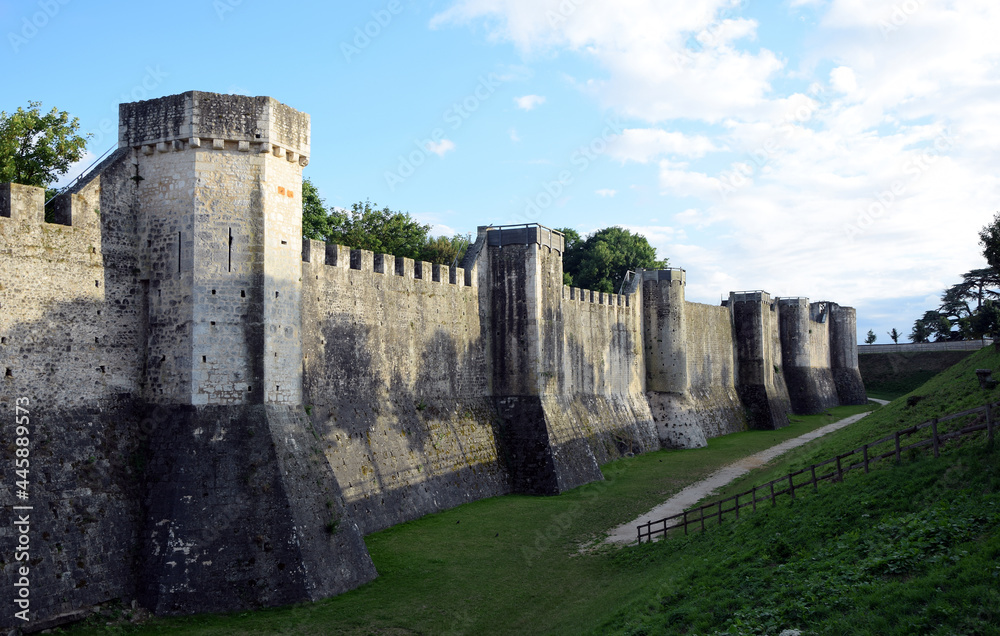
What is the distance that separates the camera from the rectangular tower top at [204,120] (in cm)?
1627

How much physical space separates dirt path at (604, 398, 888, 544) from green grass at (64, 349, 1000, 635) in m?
0.93

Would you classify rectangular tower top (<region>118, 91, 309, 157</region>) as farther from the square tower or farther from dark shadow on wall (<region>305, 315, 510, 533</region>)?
dark shadow on wall (<region>305, 315, 510, 533</region>)

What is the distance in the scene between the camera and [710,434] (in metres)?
45.3

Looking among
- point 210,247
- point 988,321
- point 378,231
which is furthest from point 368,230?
point 988,321

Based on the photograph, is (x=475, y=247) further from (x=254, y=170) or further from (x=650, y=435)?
(x=650, y=435)

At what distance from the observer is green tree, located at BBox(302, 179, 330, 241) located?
40.2 m

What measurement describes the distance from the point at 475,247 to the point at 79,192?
16155 millimetres

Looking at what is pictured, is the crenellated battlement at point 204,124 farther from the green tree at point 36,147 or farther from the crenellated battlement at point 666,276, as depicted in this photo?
the crenellated battlement at point 666,276

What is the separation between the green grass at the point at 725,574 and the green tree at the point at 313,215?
22.5 m

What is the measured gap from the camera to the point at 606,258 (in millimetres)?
65000

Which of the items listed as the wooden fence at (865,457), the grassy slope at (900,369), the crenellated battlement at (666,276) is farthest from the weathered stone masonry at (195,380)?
the grassy slope at (900,369)

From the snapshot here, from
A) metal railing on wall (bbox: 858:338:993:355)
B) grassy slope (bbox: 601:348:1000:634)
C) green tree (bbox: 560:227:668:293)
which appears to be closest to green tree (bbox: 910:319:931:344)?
metal railing on wall (bbox: 858:338:993:355)

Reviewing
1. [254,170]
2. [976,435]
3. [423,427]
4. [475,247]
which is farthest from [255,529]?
[475,247]

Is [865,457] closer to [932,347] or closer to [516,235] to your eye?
[516,235]
